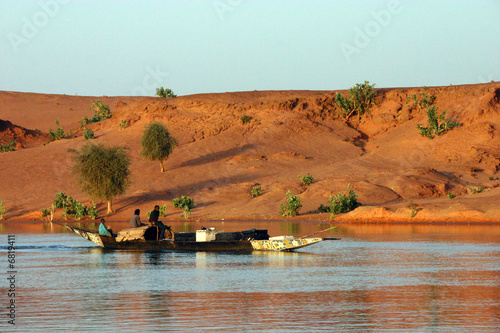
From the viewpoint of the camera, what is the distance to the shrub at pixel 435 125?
7366 cm

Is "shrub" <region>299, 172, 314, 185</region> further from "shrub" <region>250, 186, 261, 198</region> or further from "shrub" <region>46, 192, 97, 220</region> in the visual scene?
"shrub" <region>46, 192, 97, 220</region>

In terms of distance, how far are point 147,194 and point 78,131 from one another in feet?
120

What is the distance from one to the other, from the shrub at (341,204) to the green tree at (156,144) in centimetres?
2061

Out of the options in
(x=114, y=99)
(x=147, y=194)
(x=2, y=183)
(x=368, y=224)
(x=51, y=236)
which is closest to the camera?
(x=51, y=236)

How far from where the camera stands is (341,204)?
53000 millimetres

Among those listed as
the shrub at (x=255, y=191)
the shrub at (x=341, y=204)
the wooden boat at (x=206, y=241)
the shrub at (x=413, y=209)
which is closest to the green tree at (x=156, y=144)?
the shrub at (x=255, y=191)

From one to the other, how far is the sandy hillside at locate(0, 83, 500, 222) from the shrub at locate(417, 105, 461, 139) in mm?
732

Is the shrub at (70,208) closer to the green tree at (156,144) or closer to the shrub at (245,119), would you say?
the green tree at (156,144)

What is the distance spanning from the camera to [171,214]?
57.1 meters

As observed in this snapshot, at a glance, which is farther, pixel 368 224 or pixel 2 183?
pixel 2 183

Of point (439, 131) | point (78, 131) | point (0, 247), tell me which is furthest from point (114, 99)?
point (0, 247)

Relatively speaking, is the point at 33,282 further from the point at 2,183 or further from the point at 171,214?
the point at 2,183

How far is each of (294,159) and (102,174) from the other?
20.5m

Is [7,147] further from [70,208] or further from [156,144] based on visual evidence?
[70,208]
